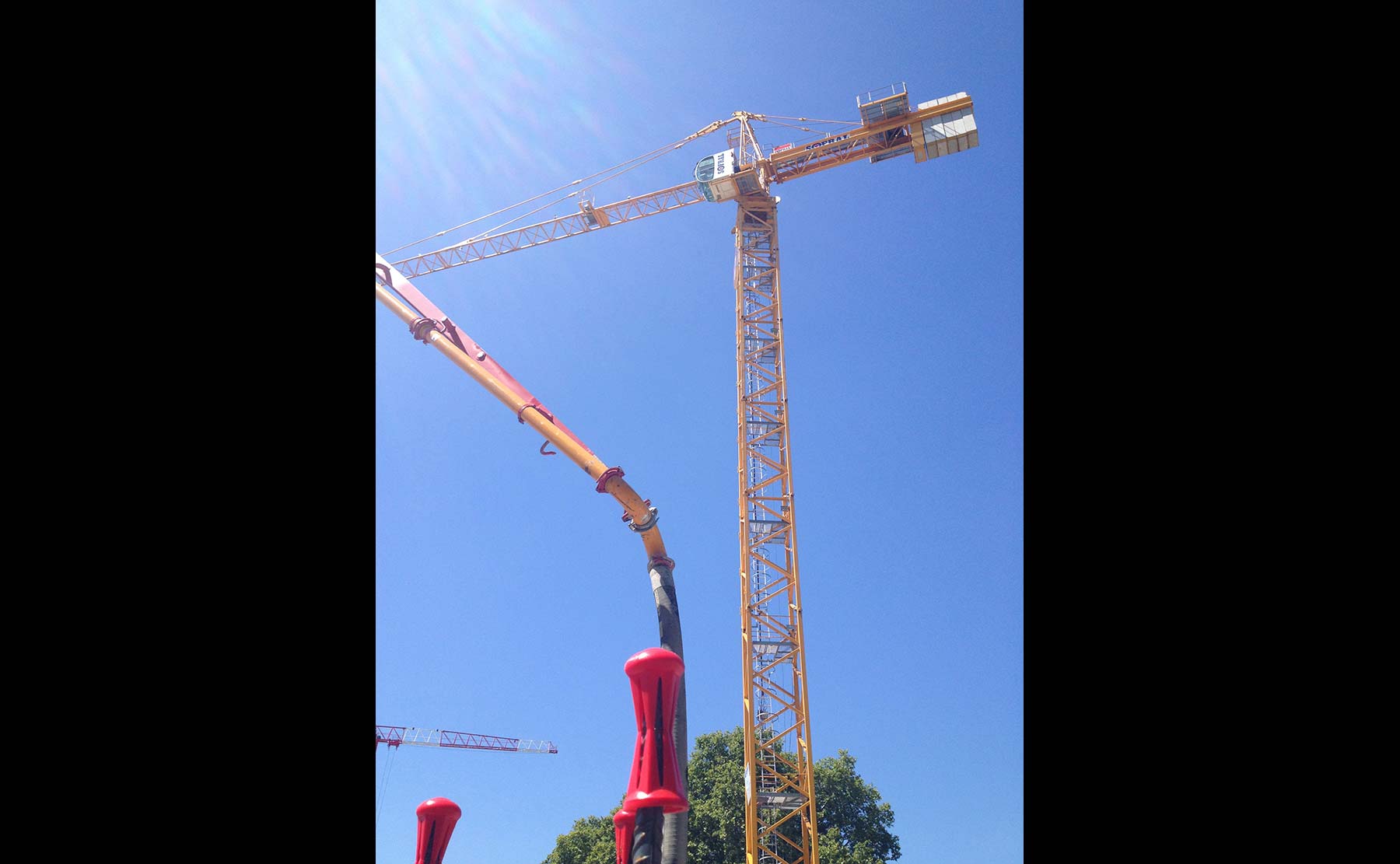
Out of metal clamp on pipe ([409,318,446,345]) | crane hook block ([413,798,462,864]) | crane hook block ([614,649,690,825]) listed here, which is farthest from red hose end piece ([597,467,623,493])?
crane hook block ([614,649,690,825])

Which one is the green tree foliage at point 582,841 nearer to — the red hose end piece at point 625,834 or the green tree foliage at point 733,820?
the green tree foliage at point 733,820

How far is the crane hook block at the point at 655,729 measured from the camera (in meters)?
12.9

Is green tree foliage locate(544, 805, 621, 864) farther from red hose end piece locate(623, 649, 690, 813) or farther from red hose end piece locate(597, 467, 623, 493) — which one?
red hose end piece locate(623, 649, 690, 813)

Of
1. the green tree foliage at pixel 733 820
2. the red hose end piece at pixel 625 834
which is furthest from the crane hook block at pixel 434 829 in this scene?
the green tree foliage at pixel 733 820

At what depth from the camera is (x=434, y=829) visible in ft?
63.5

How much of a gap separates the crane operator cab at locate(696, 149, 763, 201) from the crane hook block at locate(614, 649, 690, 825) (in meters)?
25.3

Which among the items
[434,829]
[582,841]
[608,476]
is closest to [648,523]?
[608,476]

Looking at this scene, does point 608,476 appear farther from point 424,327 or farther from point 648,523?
point 424,327
